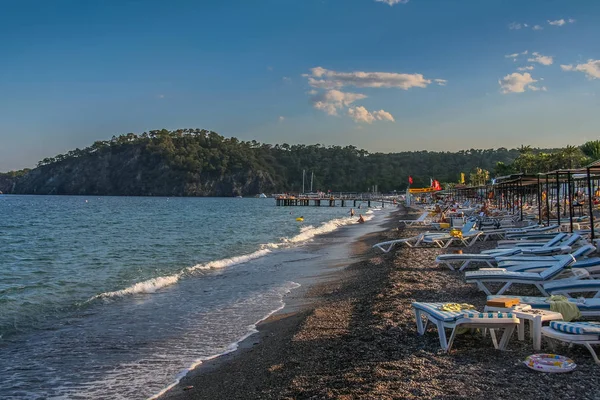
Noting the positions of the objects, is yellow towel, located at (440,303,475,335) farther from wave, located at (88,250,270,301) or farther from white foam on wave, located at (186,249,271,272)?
white foam on wave, located at (186,249,271,272)

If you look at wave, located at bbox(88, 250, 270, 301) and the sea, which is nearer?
the sea

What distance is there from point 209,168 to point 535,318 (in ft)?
555

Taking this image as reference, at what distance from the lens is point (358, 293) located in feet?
34.7

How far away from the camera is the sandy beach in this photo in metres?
4.64

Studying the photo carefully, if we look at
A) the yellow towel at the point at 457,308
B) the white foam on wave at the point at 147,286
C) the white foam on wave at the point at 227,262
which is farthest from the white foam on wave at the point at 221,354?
the white foam on wave at the point at 227,262

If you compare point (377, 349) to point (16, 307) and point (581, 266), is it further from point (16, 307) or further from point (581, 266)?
point (16, 307)

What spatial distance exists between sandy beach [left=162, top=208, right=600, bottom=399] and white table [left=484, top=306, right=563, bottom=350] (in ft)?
0.45

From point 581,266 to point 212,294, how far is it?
7847 millimetres

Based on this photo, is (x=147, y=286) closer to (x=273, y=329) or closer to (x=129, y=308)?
(x=129, y=308)

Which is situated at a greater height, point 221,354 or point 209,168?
point 209,168

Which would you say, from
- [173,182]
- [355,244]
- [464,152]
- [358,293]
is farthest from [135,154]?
[358,293]

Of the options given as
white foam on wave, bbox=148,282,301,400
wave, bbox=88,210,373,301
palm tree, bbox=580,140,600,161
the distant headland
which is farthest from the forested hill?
white foam on wave, bbox=148,282,301,400

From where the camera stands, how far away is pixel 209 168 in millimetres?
171375

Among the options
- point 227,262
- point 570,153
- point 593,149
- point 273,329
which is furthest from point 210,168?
point 273,329
